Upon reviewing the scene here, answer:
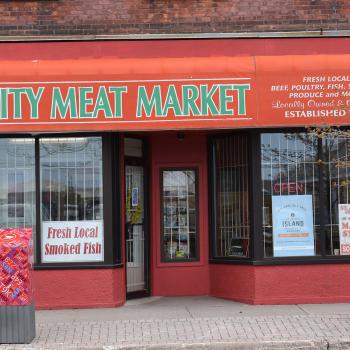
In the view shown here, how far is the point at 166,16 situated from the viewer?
10.2m

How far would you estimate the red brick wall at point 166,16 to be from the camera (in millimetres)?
10188

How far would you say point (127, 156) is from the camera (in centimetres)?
1081

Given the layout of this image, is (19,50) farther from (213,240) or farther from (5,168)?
(213,240)

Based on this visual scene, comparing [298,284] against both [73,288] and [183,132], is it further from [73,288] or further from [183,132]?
[73,288]

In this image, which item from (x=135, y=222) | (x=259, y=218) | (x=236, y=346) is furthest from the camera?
(x=135, y=222)

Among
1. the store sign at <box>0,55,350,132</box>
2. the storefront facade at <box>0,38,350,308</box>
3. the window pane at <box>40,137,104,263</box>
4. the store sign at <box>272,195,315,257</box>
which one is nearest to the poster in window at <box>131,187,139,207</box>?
the storefront facade at <box>0,38,350,308</box>

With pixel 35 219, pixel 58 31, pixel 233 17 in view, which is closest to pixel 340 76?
pixel 233 17

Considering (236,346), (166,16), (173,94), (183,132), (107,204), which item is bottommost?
(236,346)

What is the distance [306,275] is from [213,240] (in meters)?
1.72

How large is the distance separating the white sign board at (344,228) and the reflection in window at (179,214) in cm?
241

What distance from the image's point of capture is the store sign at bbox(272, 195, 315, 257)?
1015 cm

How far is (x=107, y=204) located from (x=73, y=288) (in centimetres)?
136

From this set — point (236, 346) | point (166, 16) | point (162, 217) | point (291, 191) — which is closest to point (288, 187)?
point (291, 191)

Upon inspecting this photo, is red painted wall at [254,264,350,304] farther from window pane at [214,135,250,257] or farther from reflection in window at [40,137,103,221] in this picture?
reflection in window at [40,137,103,221]
